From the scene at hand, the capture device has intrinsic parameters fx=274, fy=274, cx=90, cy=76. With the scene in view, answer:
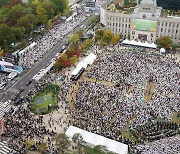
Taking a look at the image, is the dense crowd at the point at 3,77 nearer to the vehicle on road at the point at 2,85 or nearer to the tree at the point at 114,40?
the vehicle on road at the point at 2,85

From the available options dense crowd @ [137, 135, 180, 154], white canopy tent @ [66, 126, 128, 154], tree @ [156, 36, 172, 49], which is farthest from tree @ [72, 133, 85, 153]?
tree @ [156, 36, 172, 49]

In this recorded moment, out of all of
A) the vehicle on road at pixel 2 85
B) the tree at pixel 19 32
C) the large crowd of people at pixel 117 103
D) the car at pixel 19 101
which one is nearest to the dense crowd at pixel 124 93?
the large crowd of people at pixel 117 103

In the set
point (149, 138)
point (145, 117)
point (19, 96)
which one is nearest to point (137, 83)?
point (145, 117)

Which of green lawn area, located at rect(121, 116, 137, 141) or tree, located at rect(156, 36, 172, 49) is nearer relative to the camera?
green lawn area, located at rect(121, 116, 137, 141)

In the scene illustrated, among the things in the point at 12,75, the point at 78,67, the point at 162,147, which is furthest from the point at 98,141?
the point at 12,75

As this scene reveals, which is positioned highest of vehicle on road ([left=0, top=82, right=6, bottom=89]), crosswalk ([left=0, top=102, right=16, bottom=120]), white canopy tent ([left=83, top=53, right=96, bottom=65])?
white canopy tent ([left=83, top=53, right=96, bottom=65])

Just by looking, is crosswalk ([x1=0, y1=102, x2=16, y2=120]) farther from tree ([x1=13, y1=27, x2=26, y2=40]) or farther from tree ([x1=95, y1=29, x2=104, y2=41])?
tree ([x1=95, y1=29, x2=104, y2=41])

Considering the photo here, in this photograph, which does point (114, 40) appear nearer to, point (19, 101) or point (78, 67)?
point (78, 67)
